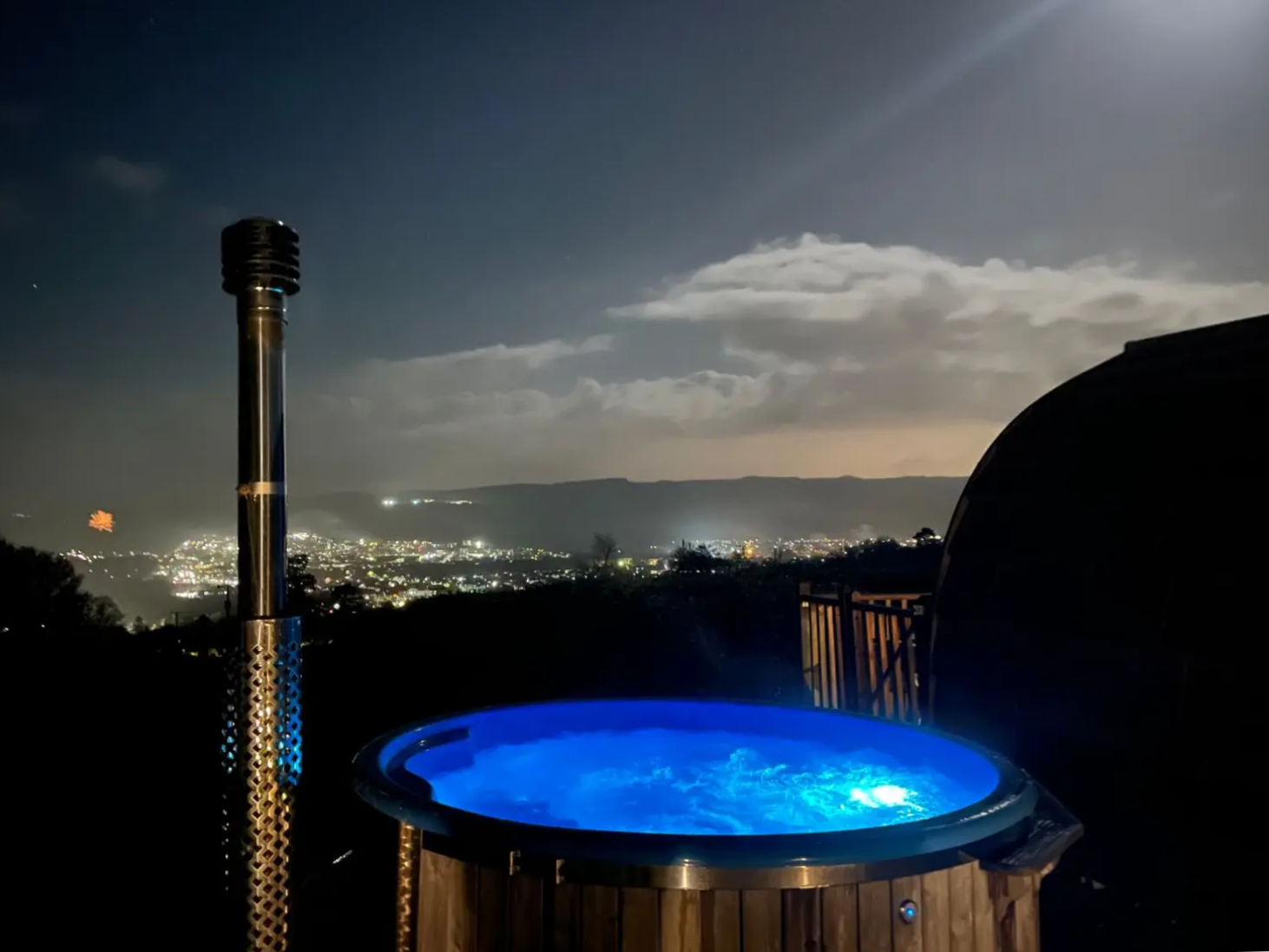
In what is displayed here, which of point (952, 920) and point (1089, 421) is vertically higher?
point (1089, 421)

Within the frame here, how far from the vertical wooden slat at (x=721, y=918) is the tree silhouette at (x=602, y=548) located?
17.1 metres

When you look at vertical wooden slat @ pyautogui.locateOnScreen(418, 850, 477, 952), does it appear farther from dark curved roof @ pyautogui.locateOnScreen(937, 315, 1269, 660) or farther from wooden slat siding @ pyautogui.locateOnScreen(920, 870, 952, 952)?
dark curved roof @ pyautogui.locateOnScreen(937, 315, 1269, 660)

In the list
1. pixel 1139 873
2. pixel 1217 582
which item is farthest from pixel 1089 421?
pixel 1139 873

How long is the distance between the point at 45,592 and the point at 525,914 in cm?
1981

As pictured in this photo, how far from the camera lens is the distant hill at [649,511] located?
24.6 metres

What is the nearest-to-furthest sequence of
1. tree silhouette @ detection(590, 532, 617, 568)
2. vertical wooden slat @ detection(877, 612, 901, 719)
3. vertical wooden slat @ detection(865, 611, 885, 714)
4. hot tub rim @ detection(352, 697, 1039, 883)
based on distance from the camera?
hot tub rim @ detection(352, 697, 1039, 883)
vertical wooden slat @ detection(877, 612, 901, 719)
vertical wooden slat @ detection(865, 611, 885, 714)
tree silhouette @ detection(590, 532, 617, 568)

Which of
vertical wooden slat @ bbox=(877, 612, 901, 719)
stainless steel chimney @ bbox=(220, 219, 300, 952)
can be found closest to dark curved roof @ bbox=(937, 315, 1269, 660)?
vertical wooden slat @ bbox=(877, 612, 901, 719)

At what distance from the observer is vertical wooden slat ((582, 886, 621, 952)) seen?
2270 mm

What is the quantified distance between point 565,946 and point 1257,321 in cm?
378

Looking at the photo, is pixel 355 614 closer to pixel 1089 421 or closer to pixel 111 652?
pixel 111 652

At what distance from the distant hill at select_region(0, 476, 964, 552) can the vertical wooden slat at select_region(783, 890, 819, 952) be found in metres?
18.1

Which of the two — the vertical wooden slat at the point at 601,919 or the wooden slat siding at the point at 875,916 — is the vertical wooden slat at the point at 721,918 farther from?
the wooden slat siding at the point at 875,916

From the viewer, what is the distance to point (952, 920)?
2.41 metres

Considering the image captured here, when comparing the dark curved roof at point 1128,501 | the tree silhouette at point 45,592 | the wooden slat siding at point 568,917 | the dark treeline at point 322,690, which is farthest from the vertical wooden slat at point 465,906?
the tree silhouette at point 45,592
